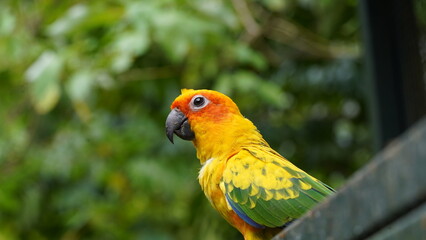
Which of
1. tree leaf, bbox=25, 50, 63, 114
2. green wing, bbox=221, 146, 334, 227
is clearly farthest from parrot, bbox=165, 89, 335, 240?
tree leaf, bbox=25, 50, 63, 114

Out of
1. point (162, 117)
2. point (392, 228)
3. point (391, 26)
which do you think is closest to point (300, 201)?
point (391, 26)

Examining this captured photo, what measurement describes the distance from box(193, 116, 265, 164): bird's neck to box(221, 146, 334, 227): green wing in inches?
8.8

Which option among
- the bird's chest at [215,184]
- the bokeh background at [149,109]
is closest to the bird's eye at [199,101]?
the bird's chest at [215,184]

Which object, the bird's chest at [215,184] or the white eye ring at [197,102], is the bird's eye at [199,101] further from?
the bird's chest at [215,184]

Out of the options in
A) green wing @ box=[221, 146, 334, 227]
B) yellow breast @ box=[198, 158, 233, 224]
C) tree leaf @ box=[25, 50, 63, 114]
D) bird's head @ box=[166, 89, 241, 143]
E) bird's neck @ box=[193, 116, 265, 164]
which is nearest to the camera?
green wing @ box=[221, 146, 334, 227]

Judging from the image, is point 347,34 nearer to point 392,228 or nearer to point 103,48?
point 103,48

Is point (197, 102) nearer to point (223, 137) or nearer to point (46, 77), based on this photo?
point (223, 137)

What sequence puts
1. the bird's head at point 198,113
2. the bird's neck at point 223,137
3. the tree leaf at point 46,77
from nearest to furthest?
the bird's neck at point 223,137 → the bird's head at point 198,113 → the tree leaf at point 46,77

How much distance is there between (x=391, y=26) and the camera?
2.12 m

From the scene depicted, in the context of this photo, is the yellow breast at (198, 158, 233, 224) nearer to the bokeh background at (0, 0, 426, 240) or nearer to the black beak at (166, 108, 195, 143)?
the black beak at (166, 108, 195, 143)

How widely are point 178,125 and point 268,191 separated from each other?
58 centimetres

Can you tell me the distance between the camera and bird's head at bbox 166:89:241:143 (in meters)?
2.53

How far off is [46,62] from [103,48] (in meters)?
0.31

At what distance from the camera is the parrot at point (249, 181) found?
206 cm
